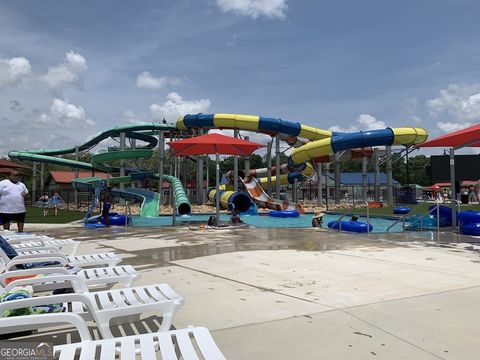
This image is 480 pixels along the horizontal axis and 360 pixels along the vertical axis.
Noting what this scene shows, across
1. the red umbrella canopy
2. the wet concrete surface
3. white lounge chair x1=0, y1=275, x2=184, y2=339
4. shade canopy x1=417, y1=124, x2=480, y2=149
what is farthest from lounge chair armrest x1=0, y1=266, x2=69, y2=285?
shade canopy x1=417, y1=124, x2=480, y2=149

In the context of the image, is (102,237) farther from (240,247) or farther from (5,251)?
(5,251)

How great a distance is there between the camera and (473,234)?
37.3 feet

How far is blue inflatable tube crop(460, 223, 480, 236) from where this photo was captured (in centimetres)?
1128

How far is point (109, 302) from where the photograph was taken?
3541mm

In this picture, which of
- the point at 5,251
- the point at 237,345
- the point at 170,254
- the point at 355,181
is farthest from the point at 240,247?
the point at 355,181

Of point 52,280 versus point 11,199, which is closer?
point 52,280

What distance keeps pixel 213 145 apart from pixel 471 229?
831 cm

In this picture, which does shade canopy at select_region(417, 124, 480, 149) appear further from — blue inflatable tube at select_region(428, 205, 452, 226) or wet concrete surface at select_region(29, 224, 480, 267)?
wet concrete surface at select_region(29, 224, 480, 267)

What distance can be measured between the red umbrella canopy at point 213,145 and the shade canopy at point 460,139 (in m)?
5.83

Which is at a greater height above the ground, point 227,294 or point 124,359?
point 124,359

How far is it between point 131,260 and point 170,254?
37.5 inches

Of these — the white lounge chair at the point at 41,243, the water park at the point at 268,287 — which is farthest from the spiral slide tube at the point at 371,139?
the white lounge chair at the point at 41,243

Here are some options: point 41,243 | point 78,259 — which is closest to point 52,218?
point 41,243

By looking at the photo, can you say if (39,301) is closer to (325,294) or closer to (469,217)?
(325,294)
